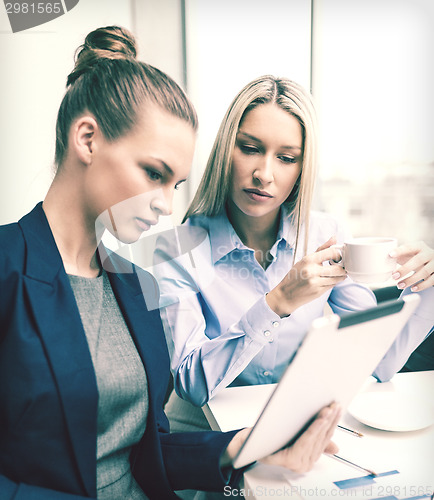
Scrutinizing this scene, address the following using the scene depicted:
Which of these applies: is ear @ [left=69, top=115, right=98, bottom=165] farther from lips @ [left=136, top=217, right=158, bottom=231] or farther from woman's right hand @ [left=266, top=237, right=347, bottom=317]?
woman's right hand @ [left=266, top=237, right=347, bottom=317]

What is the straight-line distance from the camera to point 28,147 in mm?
998

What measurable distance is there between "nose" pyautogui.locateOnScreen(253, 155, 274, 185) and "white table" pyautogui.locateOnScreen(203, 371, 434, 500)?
1.56 ft

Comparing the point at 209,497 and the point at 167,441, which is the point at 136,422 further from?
the point at 209,497

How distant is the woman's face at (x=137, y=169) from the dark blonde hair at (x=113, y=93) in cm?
2

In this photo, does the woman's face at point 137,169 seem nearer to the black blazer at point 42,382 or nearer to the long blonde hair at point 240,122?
the black blazer at point 42,382

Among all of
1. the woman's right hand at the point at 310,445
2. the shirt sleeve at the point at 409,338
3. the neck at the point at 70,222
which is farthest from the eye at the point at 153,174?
the shirt sleeve at the point at 409,338

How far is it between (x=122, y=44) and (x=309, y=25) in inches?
20.6

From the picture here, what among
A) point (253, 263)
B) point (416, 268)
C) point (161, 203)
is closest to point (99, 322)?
point (161, 203)

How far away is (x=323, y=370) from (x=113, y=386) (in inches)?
12.6

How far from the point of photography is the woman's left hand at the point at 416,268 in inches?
33.9

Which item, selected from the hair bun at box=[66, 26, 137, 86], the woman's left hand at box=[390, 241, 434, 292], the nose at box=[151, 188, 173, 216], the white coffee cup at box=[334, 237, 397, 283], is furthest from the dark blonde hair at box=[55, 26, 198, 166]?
the woman's left hand at box=[390, 241, 434, 292]

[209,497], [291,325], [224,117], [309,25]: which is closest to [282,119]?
[224,117]

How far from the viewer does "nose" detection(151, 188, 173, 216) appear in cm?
74

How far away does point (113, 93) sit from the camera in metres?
0.69
